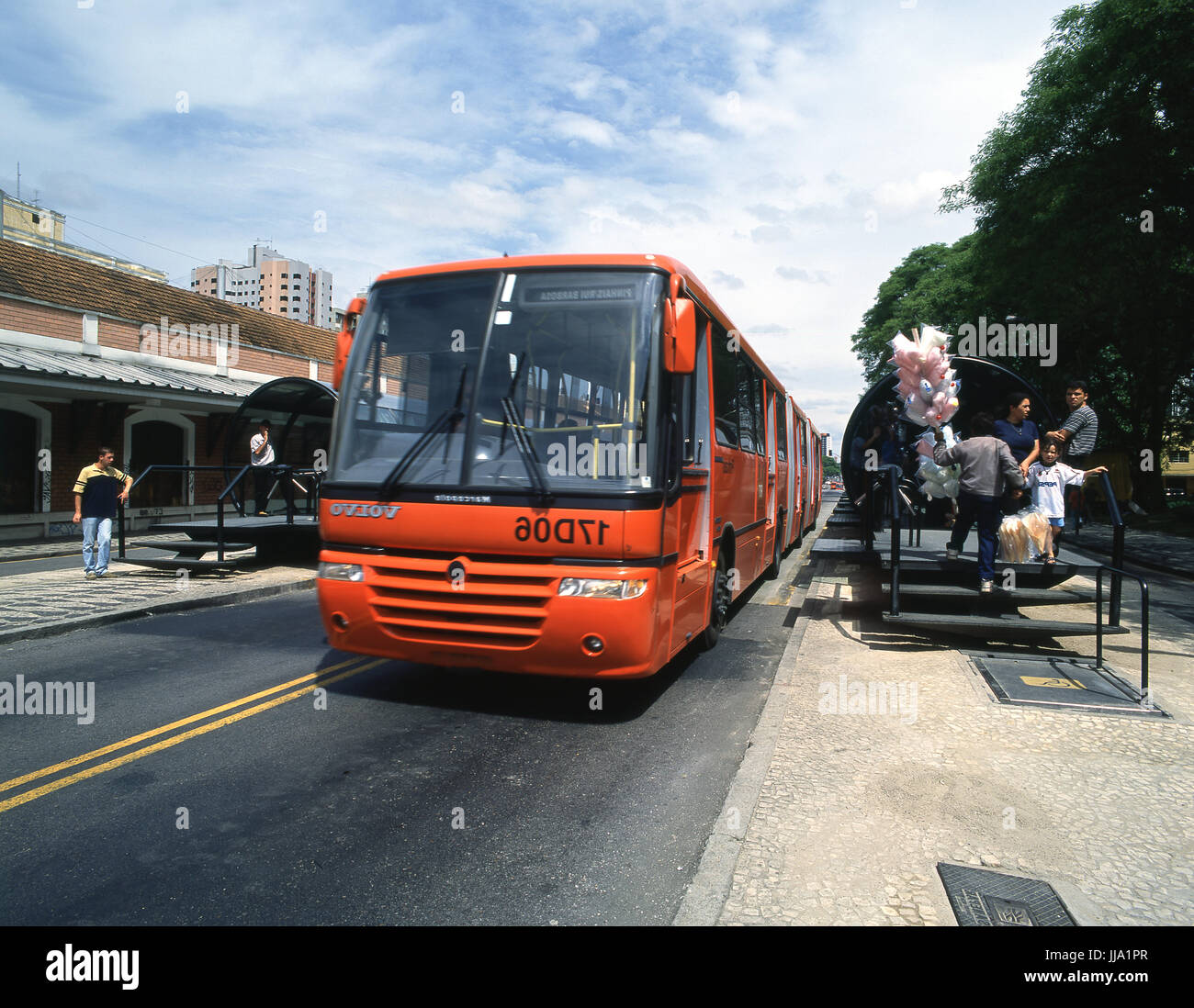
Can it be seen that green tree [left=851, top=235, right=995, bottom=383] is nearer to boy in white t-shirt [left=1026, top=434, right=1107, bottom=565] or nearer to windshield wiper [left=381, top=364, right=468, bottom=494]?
boy in white t-shirt [left=1026, top=434, right=1107, bottom=565]

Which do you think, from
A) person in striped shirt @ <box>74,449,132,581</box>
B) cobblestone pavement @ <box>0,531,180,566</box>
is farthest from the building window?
person in striped shirt @ <box>74,449,132,581</box>

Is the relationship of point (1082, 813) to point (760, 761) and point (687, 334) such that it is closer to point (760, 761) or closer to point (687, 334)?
point (760, 761)

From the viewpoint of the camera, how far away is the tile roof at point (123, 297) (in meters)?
18.4

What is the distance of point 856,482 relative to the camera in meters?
12.2

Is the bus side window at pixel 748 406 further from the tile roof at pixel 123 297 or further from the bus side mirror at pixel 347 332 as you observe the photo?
the tile roof at pixel 123 297

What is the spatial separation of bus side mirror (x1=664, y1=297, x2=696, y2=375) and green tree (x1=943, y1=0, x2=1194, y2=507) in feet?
55.0

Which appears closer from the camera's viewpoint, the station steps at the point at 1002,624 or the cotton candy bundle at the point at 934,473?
the station steps at the point at 1002,624

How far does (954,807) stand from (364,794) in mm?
3032

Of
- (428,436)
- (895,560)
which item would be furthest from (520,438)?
(895,560)

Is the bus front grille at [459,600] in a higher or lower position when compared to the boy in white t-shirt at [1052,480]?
lower

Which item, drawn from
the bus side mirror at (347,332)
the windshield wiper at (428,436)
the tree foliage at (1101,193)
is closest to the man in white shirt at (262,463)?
the bus side mirror at (347,332)

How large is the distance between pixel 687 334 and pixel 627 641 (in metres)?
2.03
